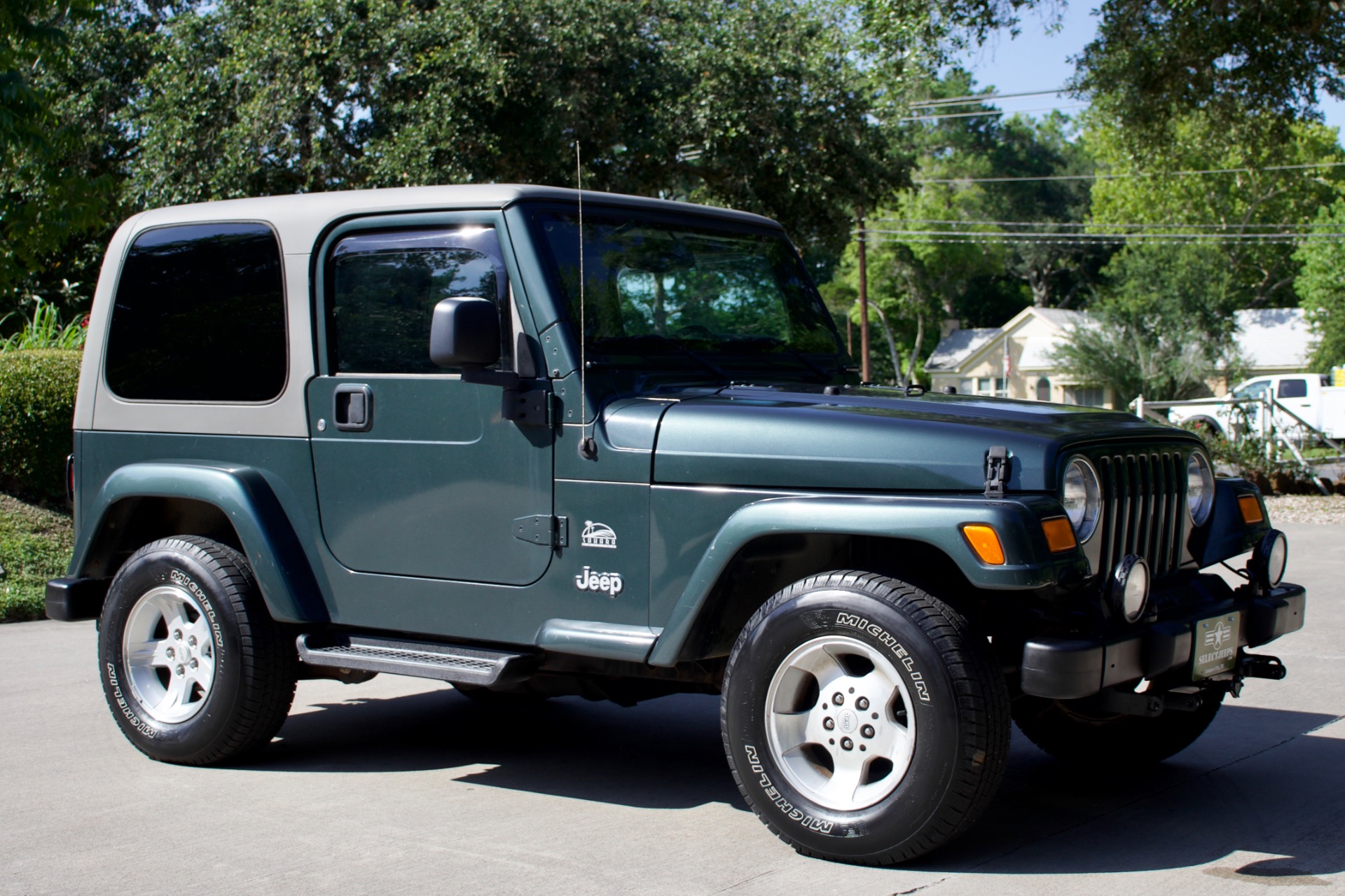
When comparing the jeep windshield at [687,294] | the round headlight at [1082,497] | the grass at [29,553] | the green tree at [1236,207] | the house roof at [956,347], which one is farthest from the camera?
the house roof at [956,347]

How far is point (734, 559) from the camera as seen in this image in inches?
169

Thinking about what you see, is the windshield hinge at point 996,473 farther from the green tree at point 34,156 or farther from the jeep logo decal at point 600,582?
the green tree at point 34,156

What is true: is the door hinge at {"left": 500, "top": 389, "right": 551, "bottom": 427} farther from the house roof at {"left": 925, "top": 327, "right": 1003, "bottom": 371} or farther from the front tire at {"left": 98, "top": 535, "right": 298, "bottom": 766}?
the house roof at {"left": 925, "top": 327, "right": 1003, "bottom": 371}

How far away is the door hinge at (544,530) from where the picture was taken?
15.3 feet

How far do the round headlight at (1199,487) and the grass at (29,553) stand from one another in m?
7.91

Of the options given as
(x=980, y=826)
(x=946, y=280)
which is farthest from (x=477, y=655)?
(x=946, y=280)

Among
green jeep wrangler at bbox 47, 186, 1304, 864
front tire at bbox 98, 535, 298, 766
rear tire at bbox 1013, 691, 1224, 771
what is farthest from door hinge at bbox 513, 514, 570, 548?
rear tire at bbox 1013, 691, 1224, 771

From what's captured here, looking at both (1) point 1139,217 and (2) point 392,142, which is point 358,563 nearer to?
(2) point 392,142

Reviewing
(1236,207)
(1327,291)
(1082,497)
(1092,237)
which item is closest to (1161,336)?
(1327,291)

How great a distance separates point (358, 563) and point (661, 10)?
1472 cm

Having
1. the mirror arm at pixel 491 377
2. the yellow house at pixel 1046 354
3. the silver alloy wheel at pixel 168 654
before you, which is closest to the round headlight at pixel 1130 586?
the mirror arm at pixel 491 377

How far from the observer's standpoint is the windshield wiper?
486cm

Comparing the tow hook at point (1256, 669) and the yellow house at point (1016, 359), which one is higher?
the yellow house at point (1016, 359)

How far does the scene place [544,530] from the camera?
4684mm
